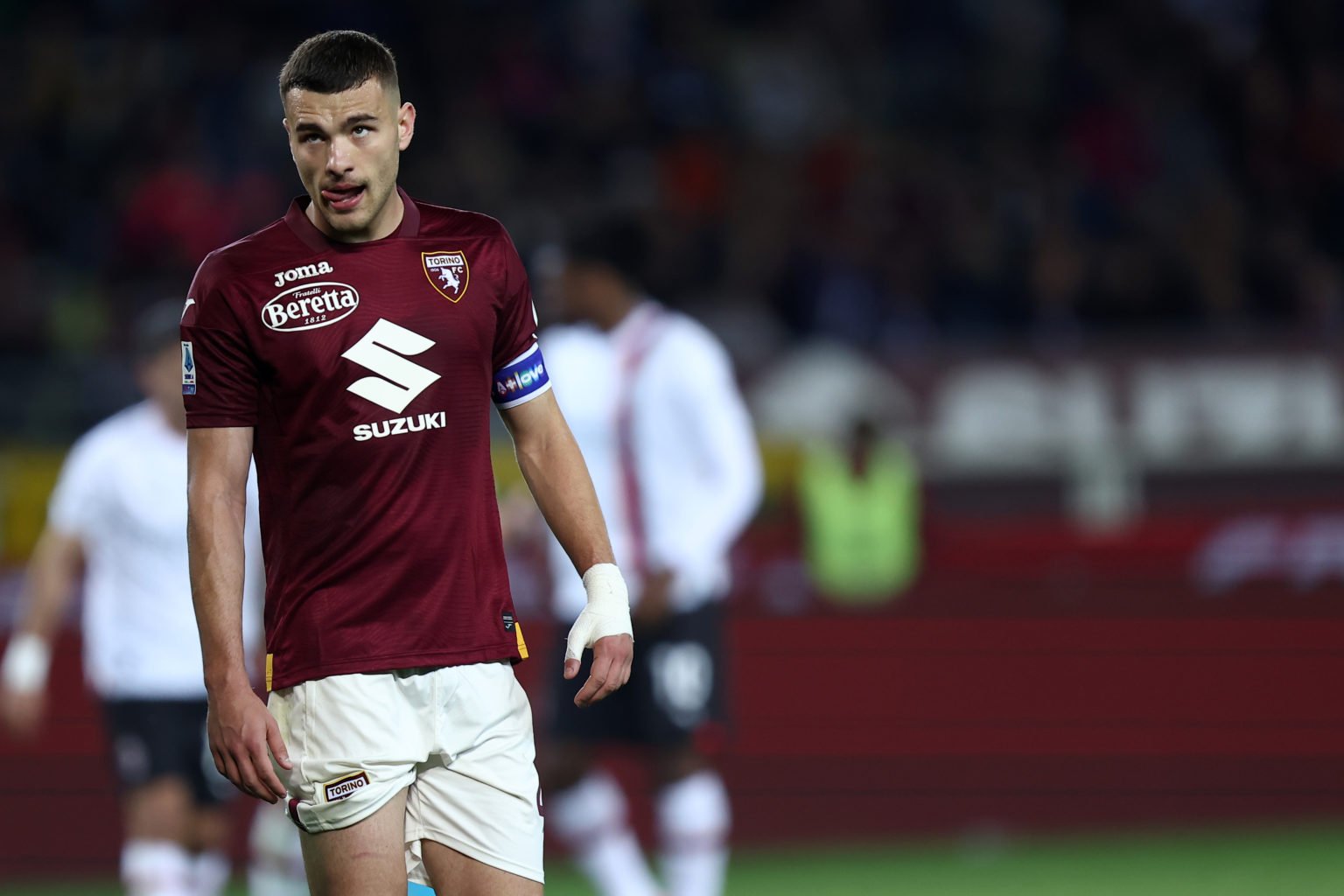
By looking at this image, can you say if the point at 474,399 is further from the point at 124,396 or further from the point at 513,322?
the point at 124,396

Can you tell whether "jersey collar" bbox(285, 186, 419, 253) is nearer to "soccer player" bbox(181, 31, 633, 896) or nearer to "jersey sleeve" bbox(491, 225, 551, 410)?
"soccer player" bbox(181, 31, 633, 896)

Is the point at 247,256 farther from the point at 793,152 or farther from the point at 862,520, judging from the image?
the point at 793,152

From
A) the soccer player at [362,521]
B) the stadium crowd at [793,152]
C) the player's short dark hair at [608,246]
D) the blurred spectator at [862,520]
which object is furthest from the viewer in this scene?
the stadium crowd at [793,152]

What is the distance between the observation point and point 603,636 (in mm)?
4059

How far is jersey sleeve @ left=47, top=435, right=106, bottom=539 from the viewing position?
722cm

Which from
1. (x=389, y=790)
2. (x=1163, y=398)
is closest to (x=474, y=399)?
(x=389, y=790)

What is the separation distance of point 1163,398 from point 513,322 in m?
8.29

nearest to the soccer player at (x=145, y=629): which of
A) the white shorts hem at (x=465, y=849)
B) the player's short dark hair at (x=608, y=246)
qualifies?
the player's short dark hair at (x=608, y=246)

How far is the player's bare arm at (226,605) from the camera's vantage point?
379 centimetres

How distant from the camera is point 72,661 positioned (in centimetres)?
980

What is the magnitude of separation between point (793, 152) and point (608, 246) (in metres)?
7.35

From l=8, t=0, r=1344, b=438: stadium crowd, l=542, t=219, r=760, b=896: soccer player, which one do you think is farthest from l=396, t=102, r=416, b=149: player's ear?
l=8, t=0, r=1344, b=438: stadium crowd

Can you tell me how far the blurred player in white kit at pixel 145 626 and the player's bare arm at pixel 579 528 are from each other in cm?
313

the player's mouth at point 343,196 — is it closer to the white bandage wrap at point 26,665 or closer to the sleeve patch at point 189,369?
the sleeve patch at point 189,369
